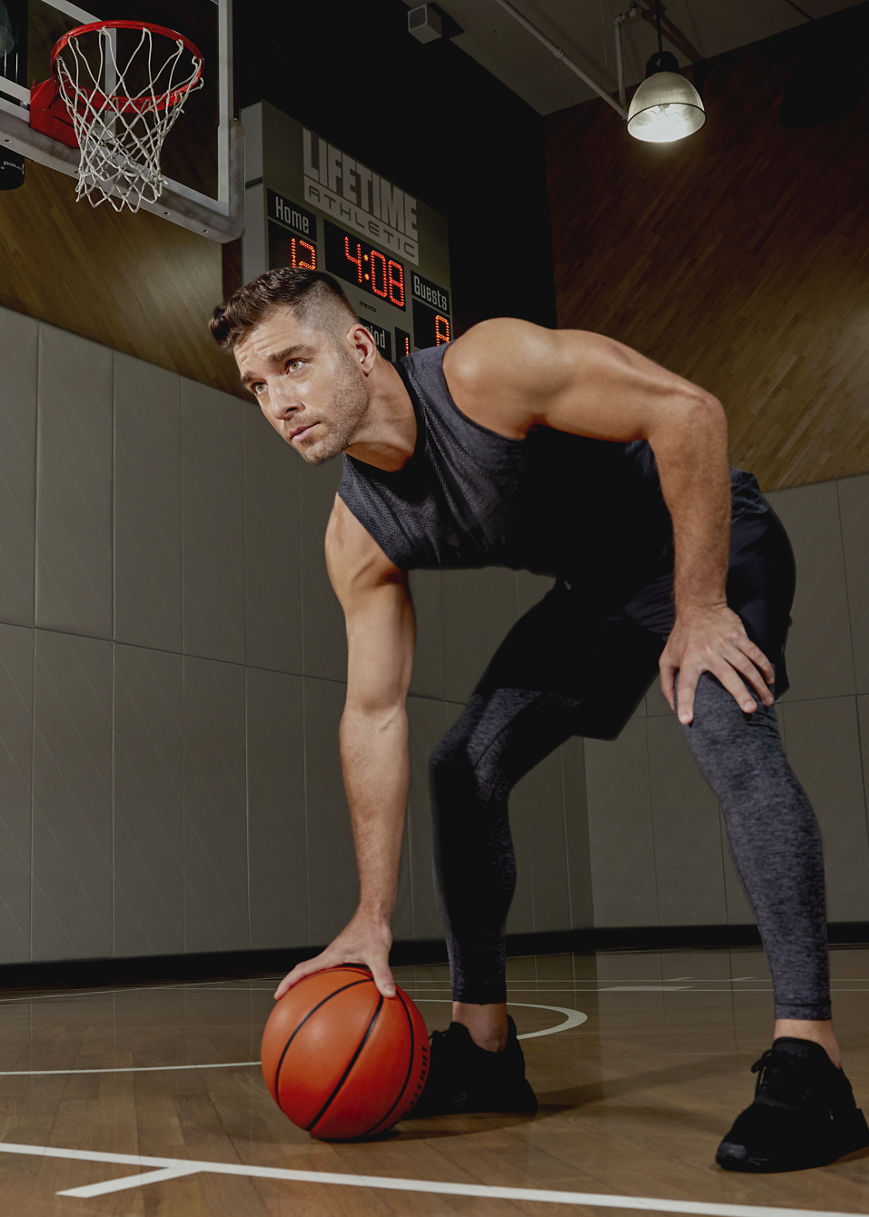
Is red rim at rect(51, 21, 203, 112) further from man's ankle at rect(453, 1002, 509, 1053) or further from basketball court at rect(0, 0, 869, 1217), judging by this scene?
man's ankle at rect(453, 1002, 509, 1053)

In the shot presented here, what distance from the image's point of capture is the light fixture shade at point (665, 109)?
7.17 meters

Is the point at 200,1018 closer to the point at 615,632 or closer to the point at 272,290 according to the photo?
the point at 615,632

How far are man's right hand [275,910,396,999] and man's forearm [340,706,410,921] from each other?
61 mm

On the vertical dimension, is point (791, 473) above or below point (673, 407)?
above

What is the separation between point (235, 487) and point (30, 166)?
6.17 feet

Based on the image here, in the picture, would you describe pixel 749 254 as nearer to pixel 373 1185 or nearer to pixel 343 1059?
pixel 343 1059

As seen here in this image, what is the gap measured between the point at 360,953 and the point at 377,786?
0.27 metres

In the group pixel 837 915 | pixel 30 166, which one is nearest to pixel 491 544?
pixel 30 166

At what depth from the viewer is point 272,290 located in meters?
1.85

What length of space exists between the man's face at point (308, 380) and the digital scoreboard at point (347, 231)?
5.04 m

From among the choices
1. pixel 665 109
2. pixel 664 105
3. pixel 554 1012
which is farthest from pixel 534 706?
pixel 665 109

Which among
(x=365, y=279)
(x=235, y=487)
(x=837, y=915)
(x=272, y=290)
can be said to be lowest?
(x=837, y=915)

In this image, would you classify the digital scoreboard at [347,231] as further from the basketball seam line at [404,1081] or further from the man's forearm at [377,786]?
the basketball seam line at [404,1081]

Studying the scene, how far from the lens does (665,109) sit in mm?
7348
